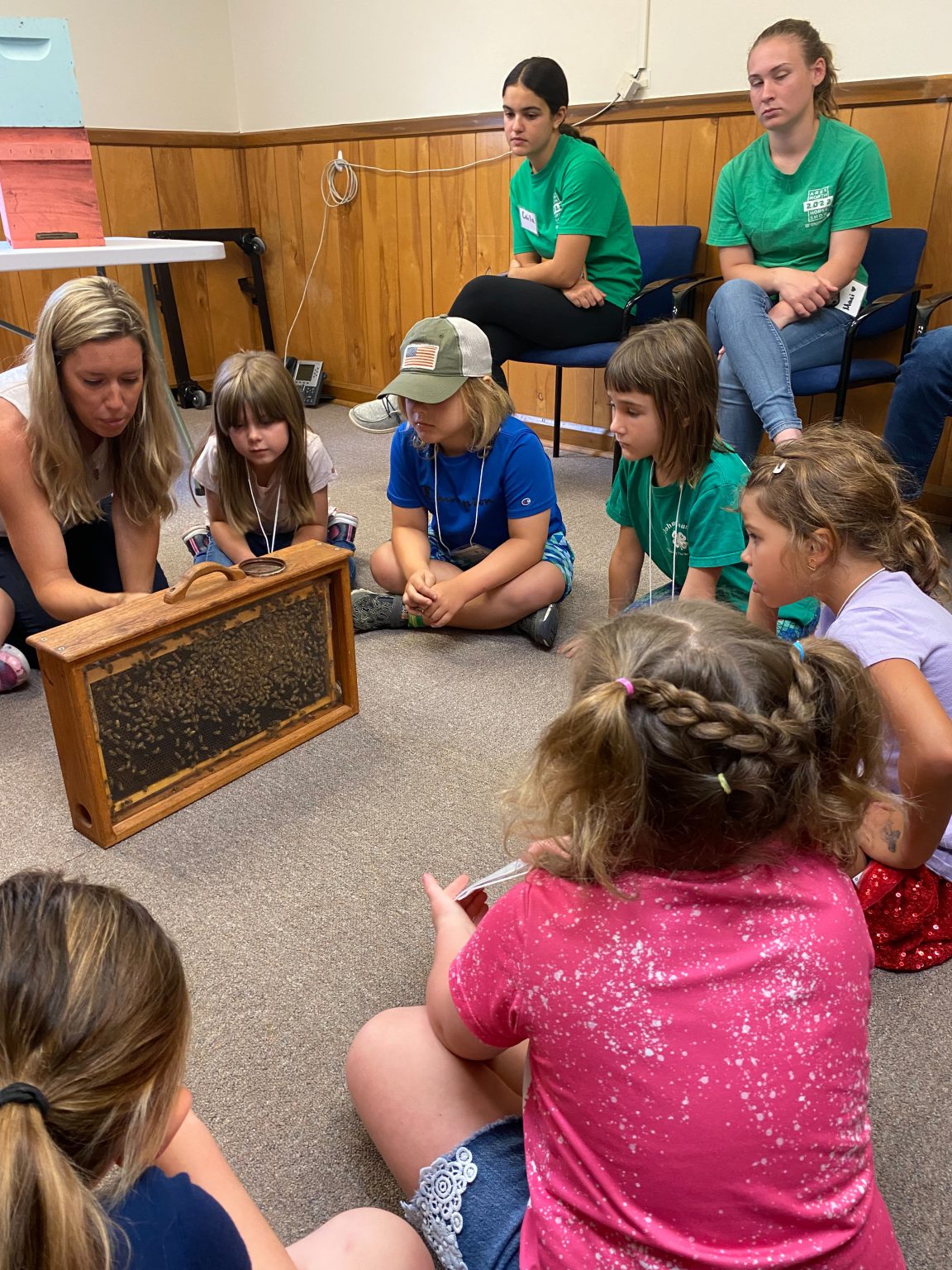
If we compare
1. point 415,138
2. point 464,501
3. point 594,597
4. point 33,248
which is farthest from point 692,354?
point 415,138

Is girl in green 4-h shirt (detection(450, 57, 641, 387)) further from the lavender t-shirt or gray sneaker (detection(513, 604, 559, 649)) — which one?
the lavender t-shirt

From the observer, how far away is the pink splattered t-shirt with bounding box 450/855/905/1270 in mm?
620

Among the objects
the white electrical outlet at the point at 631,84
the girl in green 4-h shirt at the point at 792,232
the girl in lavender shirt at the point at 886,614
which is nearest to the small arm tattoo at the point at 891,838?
the girl in lavender shirt at the point at 886,614

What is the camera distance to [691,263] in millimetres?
2980

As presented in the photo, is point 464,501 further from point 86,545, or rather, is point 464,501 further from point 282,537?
point 86,545

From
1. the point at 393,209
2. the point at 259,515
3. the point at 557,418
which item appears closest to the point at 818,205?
the point at 557,418

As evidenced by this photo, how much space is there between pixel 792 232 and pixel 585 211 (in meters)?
0.62

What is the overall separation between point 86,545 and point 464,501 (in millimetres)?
769

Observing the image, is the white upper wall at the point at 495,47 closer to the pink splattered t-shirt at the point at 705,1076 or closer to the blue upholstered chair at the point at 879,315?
the blue upholstered chair at the point at 879,315

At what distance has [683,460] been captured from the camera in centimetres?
176

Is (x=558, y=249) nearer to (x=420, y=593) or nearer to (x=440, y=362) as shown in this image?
(x=440, y=362)

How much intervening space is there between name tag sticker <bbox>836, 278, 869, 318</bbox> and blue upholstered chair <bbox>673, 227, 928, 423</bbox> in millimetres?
26

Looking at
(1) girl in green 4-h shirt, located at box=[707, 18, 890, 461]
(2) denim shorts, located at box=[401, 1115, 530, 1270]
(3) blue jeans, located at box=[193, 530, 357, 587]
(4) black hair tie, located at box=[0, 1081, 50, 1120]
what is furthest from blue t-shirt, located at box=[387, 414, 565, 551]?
(4) black hair tie, located at box=[0, 1081, 50, 1120]

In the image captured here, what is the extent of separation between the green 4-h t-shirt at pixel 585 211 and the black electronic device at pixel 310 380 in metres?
1.47
